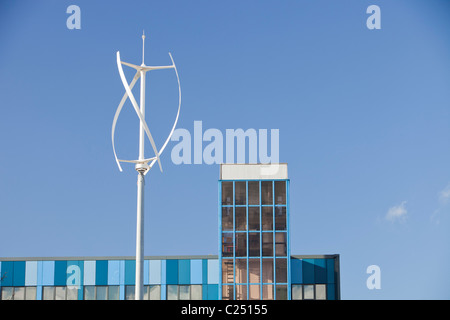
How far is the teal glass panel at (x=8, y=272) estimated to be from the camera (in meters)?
67.6

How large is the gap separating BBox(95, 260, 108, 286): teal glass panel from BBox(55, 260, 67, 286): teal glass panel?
320 cm

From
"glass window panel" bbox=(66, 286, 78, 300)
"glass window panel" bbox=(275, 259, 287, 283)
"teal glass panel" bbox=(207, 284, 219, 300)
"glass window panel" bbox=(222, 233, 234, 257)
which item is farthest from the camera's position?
"glass window panel" bbox=(66, 286, 78, 300)

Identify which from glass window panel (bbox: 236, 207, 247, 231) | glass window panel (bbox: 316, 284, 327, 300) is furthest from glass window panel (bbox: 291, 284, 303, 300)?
glass window panel (bbox: 236, 207, 247, 231)

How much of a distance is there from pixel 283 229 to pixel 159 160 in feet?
62.7

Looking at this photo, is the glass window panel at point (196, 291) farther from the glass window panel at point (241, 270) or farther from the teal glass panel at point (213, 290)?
the glass window panel at point (241, 270)

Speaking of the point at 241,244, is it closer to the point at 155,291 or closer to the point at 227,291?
the point at 227,291

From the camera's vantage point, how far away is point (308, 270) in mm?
65312

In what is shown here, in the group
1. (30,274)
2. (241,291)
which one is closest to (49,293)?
(30,274)

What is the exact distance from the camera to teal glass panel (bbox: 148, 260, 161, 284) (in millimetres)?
66500

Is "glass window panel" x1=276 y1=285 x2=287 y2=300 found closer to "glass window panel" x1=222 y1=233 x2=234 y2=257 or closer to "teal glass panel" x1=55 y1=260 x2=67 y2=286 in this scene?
"glass window panel" x1=222 y1=233 x2=234 y2=257
